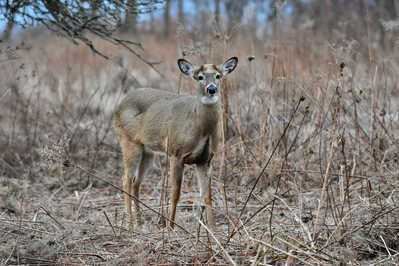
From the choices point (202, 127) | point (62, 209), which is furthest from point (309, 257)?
point (62, 209)

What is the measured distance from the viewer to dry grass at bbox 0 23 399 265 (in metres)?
3.31

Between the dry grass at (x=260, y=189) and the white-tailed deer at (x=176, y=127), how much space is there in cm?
24

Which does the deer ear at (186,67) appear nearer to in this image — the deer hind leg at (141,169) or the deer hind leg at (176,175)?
the deer hind leg at (176,175)

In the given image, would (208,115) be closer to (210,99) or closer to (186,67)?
(210,99)

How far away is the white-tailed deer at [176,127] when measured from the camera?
4.31m

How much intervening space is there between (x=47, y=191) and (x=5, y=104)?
4.57 metres

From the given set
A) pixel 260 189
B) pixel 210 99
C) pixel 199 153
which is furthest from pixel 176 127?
pixel 260 189

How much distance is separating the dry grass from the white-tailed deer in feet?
0.78

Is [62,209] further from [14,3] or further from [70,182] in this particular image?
[14,3]

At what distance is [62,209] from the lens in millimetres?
5164

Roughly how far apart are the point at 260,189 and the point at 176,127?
3.96 feet

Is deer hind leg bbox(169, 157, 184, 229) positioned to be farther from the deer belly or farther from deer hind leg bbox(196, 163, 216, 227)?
deer hind leg bbox(196, 163, 216, 227)

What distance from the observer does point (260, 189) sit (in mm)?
5156

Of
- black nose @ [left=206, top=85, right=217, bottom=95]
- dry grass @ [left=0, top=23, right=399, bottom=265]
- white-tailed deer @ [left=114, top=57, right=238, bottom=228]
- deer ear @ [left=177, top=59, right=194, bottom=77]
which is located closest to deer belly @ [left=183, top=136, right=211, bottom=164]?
white-tailed deer @ [left=114, top=57, right=238, bottom=228]
